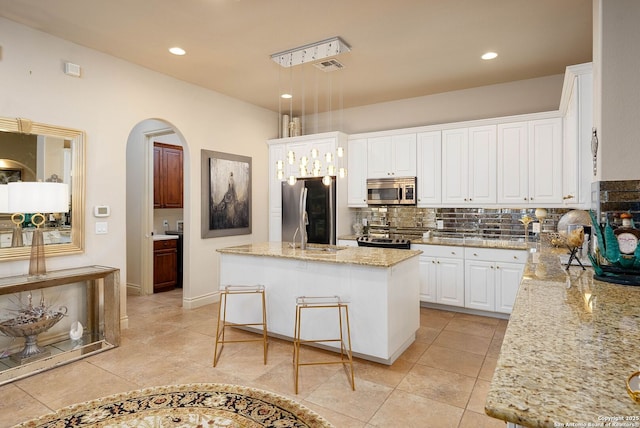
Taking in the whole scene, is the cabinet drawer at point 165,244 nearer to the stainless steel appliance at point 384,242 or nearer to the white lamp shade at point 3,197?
the white lamp shade at point 3,197

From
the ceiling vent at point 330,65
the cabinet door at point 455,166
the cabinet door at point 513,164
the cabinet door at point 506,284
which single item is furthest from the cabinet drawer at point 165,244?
the cabinet door at point 513,164

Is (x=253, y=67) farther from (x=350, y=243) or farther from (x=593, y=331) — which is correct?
(x=593, y=331)

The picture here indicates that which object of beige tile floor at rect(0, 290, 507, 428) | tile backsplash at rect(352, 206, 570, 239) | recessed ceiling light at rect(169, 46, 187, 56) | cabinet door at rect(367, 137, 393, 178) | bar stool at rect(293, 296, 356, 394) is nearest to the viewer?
beige tile floor at rect(0, 290, 507, 428)

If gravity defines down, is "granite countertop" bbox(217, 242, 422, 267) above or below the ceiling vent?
below

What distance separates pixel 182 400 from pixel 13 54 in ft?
10.8

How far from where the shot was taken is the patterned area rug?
2213mm

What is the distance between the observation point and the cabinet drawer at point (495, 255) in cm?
409

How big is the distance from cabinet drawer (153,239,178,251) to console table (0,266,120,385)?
186 centimetres

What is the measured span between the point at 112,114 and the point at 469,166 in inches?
169

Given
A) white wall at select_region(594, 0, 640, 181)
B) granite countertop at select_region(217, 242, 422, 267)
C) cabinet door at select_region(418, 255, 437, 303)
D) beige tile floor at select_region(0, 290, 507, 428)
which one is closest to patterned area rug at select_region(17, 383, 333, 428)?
beige tile floor at select_region(0, 290, 507, 428)

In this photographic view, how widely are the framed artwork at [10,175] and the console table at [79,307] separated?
84cm

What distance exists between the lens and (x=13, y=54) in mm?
3152

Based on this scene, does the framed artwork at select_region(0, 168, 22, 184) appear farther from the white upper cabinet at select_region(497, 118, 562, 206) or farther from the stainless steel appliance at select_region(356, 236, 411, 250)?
the white upper cabinet at select_region(497, 118, 562, 206)

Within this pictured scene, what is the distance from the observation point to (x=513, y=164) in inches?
173
